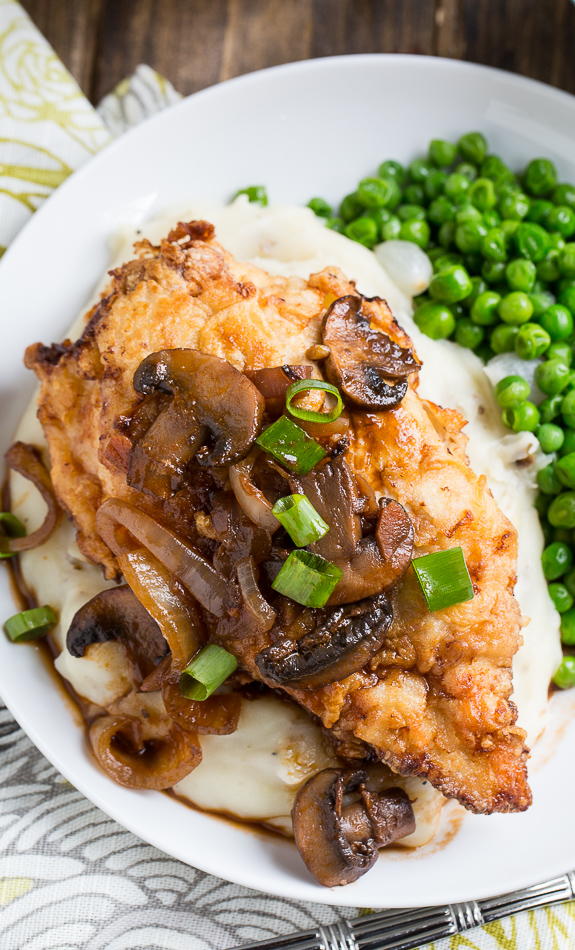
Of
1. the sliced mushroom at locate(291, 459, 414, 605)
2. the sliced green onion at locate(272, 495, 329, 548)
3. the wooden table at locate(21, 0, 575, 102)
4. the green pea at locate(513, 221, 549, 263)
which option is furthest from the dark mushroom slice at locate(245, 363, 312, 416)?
the wooden table at locate(21, 0, 575, 102)

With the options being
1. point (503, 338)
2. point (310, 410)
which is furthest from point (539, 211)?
point (310, 410)

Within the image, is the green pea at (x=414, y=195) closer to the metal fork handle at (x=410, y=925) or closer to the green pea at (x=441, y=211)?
the green pea at (x=441, y=211)

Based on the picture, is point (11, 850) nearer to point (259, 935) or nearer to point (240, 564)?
point (259, 935)

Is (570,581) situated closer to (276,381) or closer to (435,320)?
(435,320)

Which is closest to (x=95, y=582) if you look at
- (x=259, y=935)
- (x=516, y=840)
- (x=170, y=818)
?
(x=170, y=818)

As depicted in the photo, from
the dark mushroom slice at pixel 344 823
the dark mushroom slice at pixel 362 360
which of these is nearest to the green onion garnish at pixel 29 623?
the dark mushroom slice at pixel 344 823

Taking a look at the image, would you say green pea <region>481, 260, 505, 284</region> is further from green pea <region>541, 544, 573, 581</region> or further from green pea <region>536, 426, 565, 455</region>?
green pea <region>541, 544, 573, 581</region>
